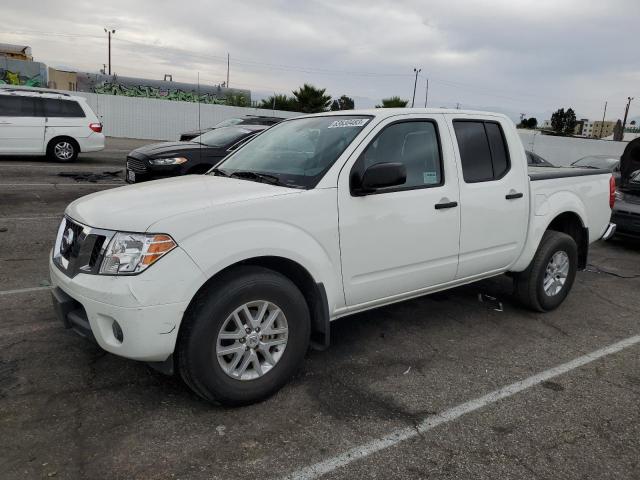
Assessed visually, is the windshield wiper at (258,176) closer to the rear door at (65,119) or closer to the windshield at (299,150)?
the windshield at (299,150)

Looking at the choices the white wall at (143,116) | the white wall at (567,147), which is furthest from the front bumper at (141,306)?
the white wall at (143,116)

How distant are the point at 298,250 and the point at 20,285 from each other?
133 inches

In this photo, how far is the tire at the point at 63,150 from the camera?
14141 millimetres

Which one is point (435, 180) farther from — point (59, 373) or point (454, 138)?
point (59, 373)

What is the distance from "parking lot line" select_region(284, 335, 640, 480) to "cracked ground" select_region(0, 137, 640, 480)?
0.14 feet

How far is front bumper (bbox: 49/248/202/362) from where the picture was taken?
9.25ft

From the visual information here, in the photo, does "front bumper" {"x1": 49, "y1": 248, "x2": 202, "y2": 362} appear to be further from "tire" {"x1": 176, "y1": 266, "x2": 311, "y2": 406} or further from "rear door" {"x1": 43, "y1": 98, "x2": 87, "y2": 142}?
"rear door" {"x1": 43, "y1": 98, "x2": 87, "y2": 142}

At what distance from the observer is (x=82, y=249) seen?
10.0 ft

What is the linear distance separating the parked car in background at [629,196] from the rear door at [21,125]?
1305cm

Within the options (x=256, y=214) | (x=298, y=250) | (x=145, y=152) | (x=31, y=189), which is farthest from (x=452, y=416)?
(x=31, y=189)

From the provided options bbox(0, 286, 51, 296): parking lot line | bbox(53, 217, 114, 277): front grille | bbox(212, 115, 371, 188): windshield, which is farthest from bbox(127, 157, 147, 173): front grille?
bbox(53, 217, 114, 277): front grille

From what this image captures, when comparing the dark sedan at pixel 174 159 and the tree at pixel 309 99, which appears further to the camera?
the tree at pixel 309 99

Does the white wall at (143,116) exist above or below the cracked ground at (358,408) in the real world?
above

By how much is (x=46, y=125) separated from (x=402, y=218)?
12.9 metres
